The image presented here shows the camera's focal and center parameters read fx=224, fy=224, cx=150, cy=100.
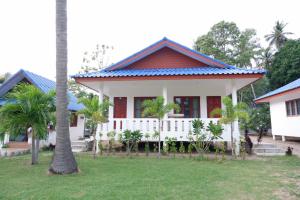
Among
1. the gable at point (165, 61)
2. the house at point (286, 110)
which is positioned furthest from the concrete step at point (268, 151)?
the gable at point (165, 61)

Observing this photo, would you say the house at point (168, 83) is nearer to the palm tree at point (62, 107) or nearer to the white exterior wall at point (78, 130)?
the palm tree at point (62, 107)

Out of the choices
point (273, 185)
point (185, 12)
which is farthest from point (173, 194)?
point (185, 12)

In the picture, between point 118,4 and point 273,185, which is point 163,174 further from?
point 118,4

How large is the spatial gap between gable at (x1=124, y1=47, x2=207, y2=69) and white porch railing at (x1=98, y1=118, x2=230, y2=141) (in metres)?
3.12

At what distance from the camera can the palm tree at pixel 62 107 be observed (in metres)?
5.71

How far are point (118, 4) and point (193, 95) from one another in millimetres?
5858

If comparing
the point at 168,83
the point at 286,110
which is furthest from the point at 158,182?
the point at 286,110

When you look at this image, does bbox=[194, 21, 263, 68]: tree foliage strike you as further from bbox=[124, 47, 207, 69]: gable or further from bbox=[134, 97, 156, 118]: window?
bbox=[134, 97, 156, 118]: window

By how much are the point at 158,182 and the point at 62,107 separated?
3198 millimetres

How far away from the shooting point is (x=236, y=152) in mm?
8750

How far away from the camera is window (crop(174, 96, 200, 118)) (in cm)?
1200

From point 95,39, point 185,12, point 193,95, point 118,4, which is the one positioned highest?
point 95,39

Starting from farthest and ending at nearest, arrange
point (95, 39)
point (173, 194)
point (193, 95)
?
point (95, 39), point (193, 95), point (173, 194)

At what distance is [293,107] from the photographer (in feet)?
44.3
